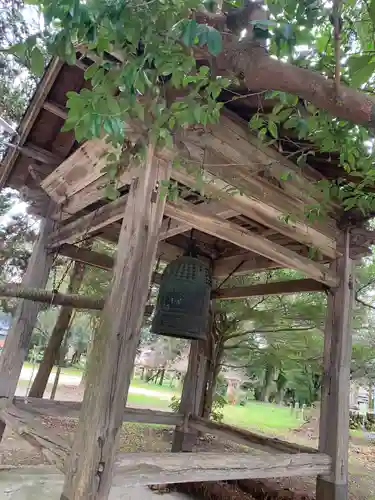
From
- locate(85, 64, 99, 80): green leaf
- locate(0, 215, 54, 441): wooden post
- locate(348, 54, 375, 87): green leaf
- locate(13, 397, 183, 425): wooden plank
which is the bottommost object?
locate(13, 397, 183, 425): wooden plank

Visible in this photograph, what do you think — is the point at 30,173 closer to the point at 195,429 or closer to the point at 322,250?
the point at 322,250

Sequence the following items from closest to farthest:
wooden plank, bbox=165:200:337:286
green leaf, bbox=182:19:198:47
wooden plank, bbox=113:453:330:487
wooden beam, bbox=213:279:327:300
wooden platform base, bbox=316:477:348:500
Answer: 1. green leaf, bbox=182:19:198:47
2. wooden plank, bbox=113:453:330:487
3. wooden plank, bbox=165:200:337:286
4. wooden platform base, bbox=316:477:348:500
5. wooden beam, bbox=213:279:327:300

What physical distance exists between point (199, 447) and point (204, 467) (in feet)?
8.50

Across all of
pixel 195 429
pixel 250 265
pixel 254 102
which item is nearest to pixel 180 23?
pixel 254 102

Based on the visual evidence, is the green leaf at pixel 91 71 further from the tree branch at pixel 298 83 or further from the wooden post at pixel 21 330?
the wooden post at pixel 21 330

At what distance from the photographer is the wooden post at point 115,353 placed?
159 cm

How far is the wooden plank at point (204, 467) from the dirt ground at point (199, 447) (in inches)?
40.3

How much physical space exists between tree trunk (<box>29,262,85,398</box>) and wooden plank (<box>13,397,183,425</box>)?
8.78ft

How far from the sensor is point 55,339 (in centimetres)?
593

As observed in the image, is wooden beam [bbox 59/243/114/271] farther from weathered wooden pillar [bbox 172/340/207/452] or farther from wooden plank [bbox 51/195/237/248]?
weathered wooden pillar [bbox 172/340/207/452]

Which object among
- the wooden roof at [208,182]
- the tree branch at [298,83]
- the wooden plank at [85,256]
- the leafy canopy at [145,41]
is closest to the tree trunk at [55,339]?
the wooden plank at [85,256]

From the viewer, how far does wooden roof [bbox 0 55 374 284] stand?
7.80 ft

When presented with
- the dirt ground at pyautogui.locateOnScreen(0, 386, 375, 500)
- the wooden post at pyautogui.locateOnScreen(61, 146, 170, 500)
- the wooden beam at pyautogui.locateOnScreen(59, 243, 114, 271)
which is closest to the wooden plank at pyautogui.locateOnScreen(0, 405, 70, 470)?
the wooden post at pyautogui.locateOnScreen(61, 146, 170, 500)

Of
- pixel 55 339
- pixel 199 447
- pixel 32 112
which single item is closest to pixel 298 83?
pixel 32 112
